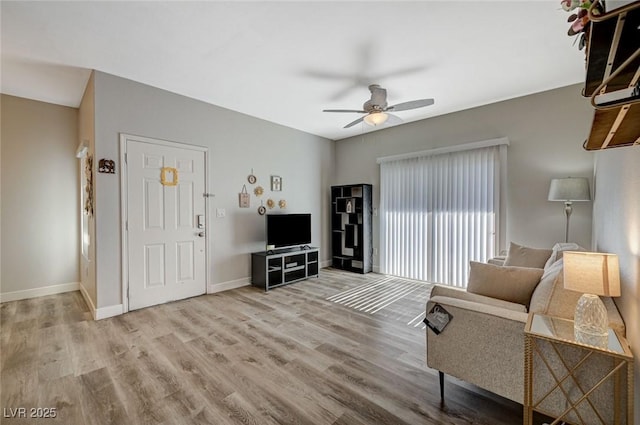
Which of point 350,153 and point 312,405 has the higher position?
point 350,153

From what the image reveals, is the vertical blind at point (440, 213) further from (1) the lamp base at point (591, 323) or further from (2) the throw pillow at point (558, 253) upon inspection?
(1) the lamp base at point (591, 323)

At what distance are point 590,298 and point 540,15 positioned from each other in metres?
2.17

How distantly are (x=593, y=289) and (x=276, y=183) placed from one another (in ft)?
14.0

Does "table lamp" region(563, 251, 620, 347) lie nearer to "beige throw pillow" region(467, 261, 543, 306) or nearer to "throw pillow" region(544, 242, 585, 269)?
"beige throw pillow" region(467, 261, 543, 306)

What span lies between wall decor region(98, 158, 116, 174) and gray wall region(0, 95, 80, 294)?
1740 mm

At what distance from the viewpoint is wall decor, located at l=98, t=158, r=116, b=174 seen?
3.10 meters

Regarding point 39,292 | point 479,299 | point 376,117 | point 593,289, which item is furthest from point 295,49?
point 39,292

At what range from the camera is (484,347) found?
158cm

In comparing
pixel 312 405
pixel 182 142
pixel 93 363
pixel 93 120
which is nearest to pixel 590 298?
pixel 312 405

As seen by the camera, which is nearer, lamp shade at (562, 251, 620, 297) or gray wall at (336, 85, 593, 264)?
lamp shade at (562, 251, 620, 297)

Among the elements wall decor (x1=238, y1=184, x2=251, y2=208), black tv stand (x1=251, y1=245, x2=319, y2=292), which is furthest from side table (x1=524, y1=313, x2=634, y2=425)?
wall decor (x1=238, y1=184, x2=251, y2=208)

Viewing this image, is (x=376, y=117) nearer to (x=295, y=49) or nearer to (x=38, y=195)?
(x=295, y=49)

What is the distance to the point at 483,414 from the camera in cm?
167

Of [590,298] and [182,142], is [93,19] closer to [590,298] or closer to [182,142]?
[182,142]
